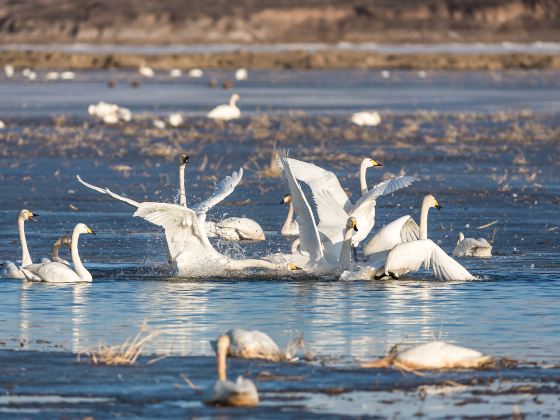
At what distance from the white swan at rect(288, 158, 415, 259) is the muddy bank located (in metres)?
51.3

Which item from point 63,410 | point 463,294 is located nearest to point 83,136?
point 463,294

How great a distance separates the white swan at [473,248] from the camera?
1342 cm

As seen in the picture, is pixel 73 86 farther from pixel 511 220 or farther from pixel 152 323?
pixel 152 323

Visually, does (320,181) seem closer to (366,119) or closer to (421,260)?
(421,260)

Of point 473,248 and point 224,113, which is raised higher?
point 224,113

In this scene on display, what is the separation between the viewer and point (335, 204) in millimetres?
13227

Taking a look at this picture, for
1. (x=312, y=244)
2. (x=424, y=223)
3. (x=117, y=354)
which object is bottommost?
(x=117, y=354)

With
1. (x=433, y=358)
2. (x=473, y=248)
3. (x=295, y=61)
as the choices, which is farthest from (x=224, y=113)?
(x=295, y=61)

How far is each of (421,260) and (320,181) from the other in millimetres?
1932

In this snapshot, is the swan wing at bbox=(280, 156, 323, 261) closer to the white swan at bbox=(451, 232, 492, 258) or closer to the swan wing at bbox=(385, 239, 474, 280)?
the swan wing at bbox=(385, 239, 474, 280)

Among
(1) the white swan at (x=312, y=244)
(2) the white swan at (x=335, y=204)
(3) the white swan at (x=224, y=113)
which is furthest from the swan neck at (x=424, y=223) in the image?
(3) the white swan at (x=224, y=113)

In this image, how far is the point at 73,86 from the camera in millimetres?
49312

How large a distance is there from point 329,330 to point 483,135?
18.3 meters

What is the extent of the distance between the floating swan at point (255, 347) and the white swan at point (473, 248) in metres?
5.21
